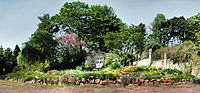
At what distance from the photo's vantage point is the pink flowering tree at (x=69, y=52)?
39450mm

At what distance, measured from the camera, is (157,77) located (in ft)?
60.2

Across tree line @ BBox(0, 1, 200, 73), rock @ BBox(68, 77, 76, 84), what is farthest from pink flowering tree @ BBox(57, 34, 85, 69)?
rock @ BBox(68, 77, 76, 84)

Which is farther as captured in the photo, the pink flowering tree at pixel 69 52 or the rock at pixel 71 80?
the pink flowering tree at pixel 69 52

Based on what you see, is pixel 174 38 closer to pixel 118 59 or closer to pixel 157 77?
pixel 118 59

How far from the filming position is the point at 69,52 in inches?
1586

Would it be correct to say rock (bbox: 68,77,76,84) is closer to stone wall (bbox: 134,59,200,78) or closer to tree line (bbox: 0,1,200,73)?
stone wall (bbox: 134,59,200,78)

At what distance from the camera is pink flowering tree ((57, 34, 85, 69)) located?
3945cm

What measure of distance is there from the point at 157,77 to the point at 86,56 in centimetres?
2292

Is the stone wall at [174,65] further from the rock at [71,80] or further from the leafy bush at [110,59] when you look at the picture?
the rock at [71,80]

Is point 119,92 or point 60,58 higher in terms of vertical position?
point 60,58

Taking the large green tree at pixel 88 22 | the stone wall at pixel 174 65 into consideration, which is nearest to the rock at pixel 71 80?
the stone wall at pixel 174 65

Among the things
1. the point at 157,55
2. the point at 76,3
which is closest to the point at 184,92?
the point at 157,55

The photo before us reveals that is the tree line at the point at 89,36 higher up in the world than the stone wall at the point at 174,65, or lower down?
higher up

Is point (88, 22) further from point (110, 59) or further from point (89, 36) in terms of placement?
point (110, 59)
